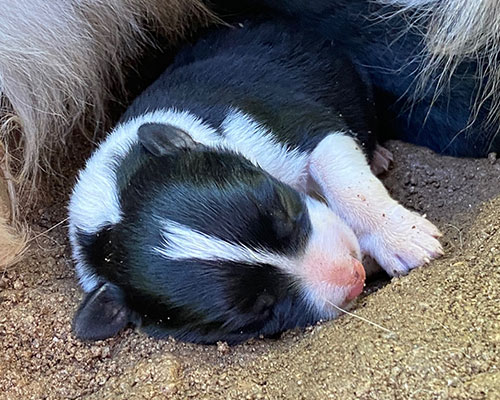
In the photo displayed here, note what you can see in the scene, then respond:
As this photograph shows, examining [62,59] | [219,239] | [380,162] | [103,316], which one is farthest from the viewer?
[380,162]

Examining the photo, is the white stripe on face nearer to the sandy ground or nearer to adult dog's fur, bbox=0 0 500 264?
the sandy ground

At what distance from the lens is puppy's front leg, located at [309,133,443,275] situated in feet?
5.97

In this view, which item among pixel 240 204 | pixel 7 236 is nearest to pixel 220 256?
pixel 240 204

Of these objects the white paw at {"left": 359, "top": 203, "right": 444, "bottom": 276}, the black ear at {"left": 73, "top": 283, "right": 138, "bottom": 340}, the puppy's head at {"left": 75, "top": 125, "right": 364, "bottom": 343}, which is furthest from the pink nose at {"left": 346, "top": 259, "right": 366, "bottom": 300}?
the black ear at {"left": 73, "top": 283, "right": 138, "bottom": 340}

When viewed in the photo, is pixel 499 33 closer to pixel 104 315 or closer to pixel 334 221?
pixel 334 221

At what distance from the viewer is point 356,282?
1729 mm

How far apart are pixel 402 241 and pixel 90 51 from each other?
0.99m

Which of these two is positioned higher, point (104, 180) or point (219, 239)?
point (219, 239)

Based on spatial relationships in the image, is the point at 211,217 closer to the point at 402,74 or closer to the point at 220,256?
the point at 220,256

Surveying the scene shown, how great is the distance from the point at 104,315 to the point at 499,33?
3.79ft

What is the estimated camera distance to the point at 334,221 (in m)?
1.83

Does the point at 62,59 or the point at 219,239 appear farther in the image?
the point at 62,59

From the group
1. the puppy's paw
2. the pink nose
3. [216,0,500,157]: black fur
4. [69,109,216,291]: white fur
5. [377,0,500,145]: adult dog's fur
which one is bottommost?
[69,109,216,291]: white fur

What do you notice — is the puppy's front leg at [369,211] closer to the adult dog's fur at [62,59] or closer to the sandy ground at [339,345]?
the sandy ground at [339,345]
